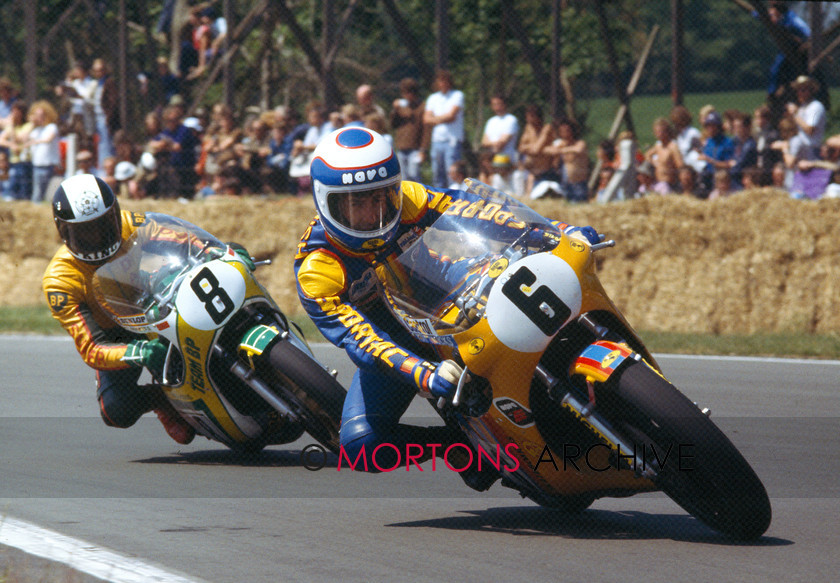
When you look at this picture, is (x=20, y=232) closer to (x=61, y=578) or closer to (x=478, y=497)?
(x=478, y=497)

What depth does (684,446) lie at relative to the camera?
4.11 m

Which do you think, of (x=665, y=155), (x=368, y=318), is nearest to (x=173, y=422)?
(x=368, y=318)

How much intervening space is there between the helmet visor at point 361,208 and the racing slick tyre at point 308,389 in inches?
52.6

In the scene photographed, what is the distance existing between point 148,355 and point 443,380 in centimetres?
246

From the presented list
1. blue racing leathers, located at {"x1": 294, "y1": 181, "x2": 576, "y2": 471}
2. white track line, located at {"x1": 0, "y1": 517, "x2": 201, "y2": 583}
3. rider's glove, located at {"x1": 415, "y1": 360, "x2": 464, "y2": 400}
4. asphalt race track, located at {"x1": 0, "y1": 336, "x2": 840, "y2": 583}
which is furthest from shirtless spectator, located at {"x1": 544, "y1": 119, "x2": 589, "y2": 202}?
white track line, located at {"x1": 0, "y1": 517, "x2": 201, "y2": 583}

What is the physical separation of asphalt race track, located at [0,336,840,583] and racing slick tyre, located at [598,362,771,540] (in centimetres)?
21

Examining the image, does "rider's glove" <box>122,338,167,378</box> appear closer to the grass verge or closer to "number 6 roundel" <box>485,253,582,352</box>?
"number 6 roundel" <box>485,253,582,352</box>

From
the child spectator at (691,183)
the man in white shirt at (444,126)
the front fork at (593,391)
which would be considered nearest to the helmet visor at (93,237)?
the front fork at (593,391)

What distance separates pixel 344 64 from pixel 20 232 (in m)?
15.3

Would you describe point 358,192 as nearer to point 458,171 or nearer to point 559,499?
point 559,499

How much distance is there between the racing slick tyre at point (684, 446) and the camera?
4.11 meters

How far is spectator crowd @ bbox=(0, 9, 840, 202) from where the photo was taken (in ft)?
39.6
